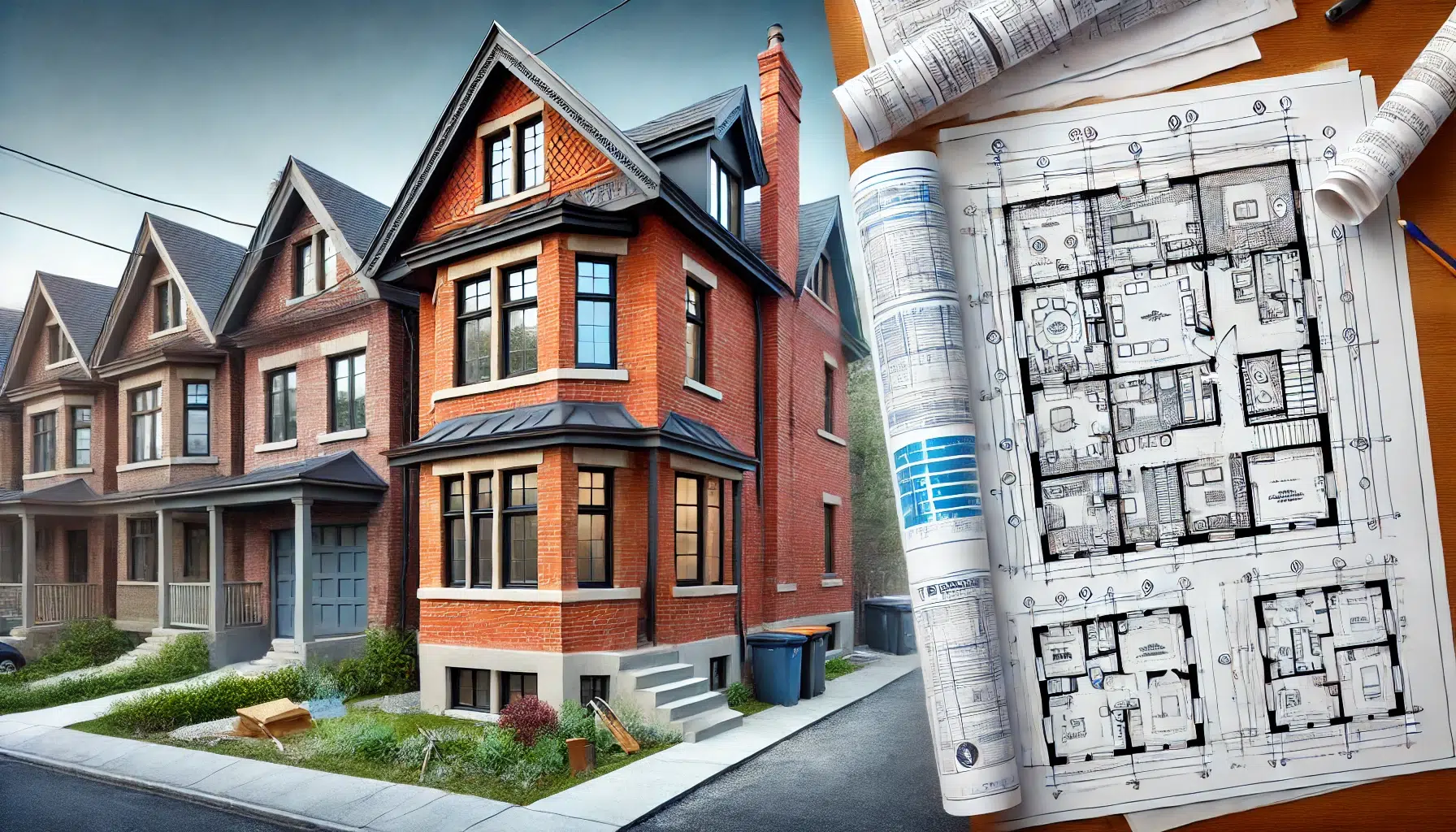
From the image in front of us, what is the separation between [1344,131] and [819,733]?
7.08 ft

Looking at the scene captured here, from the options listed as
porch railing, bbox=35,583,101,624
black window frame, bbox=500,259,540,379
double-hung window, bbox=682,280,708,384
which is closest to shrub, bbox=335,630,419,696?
black window frame, bbox=500,259,540,379

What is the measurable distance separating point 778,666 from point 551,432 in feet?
4.02

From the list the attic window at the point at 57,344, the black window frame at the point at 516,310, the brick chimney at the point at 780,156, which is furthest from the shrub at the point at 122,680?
the brick chimney at the point at 780,156

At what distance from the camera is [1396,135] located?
1660mm

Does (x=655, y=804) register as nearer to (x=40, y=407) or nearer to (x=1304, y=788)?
(x=1304, y=788)

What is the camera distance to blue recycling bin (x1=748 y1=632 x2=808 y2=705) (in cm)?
276

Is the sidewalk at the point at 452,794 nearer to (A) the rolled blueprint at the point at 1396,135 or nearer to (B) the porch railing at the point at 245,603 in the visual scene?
(B) the porch railing at the point at 245,603

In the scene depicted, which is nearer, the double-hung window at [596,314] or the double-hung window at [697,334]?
the double-hung window at [697,334]

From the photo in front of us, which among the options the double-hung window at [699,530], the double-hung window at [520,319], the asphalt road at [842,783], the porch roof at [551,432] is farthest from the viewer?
the double-hung window at [520,319]

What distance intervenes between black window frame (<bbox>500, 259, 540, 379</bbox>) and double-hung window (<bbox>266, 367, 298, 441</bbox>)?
2.78ft

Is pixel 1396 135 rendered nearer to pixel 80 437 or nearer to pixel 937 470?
pixel 937 470

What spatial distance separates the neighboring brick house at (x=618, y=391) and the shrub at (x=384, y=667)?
70 millimetres

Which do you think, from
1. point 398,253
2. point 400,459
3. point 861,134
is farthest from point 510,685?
point 861,134

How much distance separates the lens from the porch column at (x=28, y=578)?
12.0 feet
